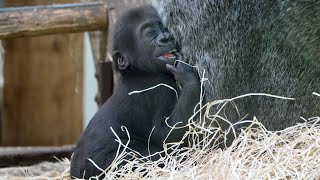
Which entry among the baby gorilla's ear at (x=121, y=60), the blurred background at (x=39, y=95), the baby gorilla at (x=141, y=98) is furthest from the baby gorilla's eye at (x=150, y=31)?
the blurred background at (x=39, y=95)

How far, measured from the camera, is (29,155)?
3.52m

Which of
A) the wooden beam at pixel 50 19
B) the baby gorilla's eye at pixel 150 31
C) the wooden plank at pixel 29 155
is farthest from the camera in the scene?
the wooden plank at pixel 29 155

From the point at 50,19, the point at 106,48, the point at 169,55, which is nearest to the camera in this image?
the point at 169,55

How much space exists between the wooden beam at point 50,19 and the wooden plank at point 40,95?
2650mm

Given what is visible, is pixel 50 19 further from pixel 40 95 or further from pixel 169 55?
pixel 40 95

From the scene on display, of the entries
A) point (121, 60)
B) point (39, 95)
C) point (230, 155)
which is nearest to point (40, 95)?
point (39, 95)

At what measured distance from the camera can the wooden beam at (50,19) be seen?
10.3 ft

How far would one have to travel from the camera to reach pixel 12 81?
611 centimetres

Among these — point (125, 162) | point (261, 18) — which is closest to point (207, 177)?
point (125, 162)

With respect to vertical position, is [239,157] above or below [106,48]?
below

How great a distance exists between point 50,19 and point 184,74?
103 centimetres

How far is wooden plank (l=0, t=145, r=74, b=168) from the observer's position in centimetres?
345

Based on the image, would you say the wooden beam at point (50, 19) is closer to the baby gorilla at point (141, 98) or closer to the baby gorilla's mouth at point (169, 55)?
the baby gorilla at point (141, 98)

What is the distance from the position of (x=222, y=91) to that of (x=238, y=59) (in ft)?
0.39
